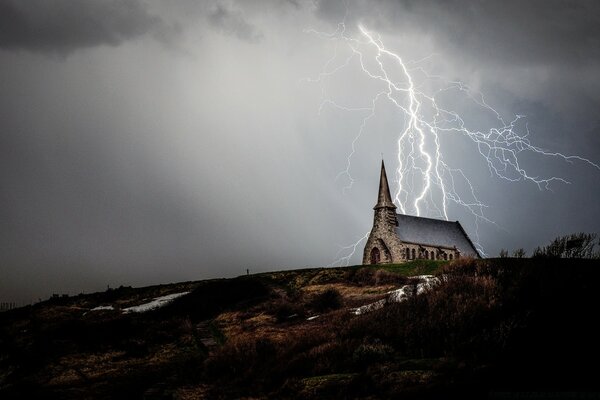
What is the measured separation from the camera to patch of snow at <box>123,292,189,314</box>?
21844 millimetres

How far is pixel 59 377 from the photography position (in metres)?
12.9

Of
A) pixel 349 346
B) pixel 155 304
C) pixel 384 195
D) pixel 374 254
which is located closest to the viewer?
pixel 349 346

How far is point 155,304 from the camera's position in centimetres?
2256

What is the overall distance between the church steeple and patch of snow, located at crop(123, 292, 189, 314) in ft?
132

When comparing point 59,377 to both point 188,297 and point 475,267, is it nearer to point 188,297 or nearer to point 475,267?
point 188,297

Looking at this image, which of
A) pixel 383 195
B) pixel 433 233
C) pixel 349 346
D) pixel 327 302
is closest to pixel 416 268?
pixel 327 302

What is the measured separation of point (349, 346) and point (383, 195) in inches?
2067

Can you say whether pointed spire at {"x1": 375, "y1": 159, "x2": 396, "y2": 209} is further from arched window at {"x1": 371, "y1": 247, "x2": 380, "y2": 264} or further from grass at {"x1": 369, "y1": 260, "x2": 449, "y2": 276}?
grass at {"x1": 369, "y1": 260, "x2": 449, "y2": 276}

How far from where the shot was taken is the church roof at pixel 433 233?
61.6 m

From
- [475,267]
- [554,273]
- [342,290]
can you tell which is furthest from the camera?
[342,290]

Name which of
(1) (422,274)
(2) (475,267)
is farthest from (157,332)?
(1) (422,274)

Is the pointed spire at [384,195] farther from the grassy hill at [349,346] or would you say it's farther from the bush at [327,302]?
the bush at [327,302]

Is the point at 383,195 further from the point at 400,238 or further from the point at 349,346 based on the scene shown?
the point at 349,346

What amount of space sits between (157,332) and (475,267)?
10.8 m
